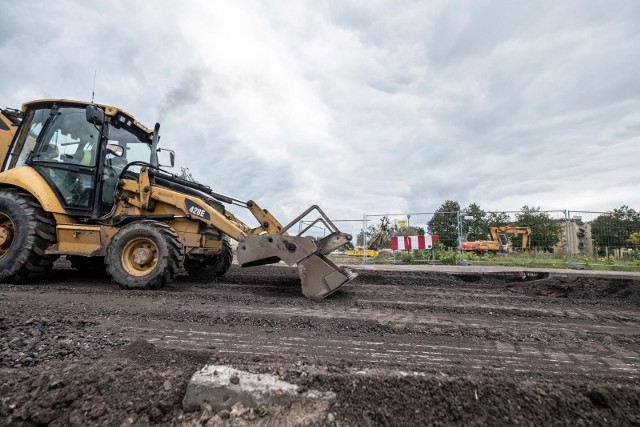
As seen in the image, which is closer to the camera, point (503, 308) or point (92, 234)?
point (503, 308)

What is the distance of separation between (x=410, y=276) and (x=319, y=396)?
6269mm

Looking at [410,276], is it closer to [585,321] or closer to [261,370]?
[585,321]

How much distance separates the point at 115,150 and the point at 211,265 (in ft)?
9.48

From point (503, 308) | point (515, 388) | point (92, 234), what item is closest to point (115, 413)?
point (515, 388)

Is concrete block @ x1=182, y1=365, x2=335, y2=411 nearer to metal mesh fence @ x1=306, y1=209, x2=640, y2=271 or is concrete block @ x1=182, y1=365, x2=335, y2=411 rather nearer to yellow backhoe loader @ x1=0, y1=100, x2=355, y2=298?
yellow backhoe loader @ x1=0, y1=100, x2=355, y2=298

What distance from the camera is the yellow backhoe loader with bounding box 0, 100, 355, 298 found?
17.2 feet

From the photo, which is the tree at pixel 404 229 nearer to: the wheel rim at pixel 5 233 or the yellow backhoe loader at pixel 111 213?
the yellow backhoe loader at pixel 111 213

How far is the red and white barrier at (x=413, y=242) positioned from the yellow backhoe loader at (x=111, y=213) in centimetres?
757

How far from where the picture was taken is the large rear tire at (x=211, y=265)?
721 cm

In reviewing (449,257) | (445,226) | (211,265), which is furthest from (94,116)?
(445,226)

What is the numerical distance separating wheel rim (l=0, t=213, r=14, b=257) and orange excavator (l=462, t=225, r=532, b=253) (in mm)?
12874

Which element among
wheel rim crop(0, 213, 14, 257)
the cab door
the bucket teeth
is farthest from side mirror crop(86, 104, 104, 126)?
the bucket teeth

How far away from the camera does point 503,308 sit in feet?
14.6

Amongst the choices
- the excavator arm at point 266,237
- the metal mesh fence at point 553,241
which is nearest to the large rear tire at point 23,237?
the excavator arm at point 266,237
